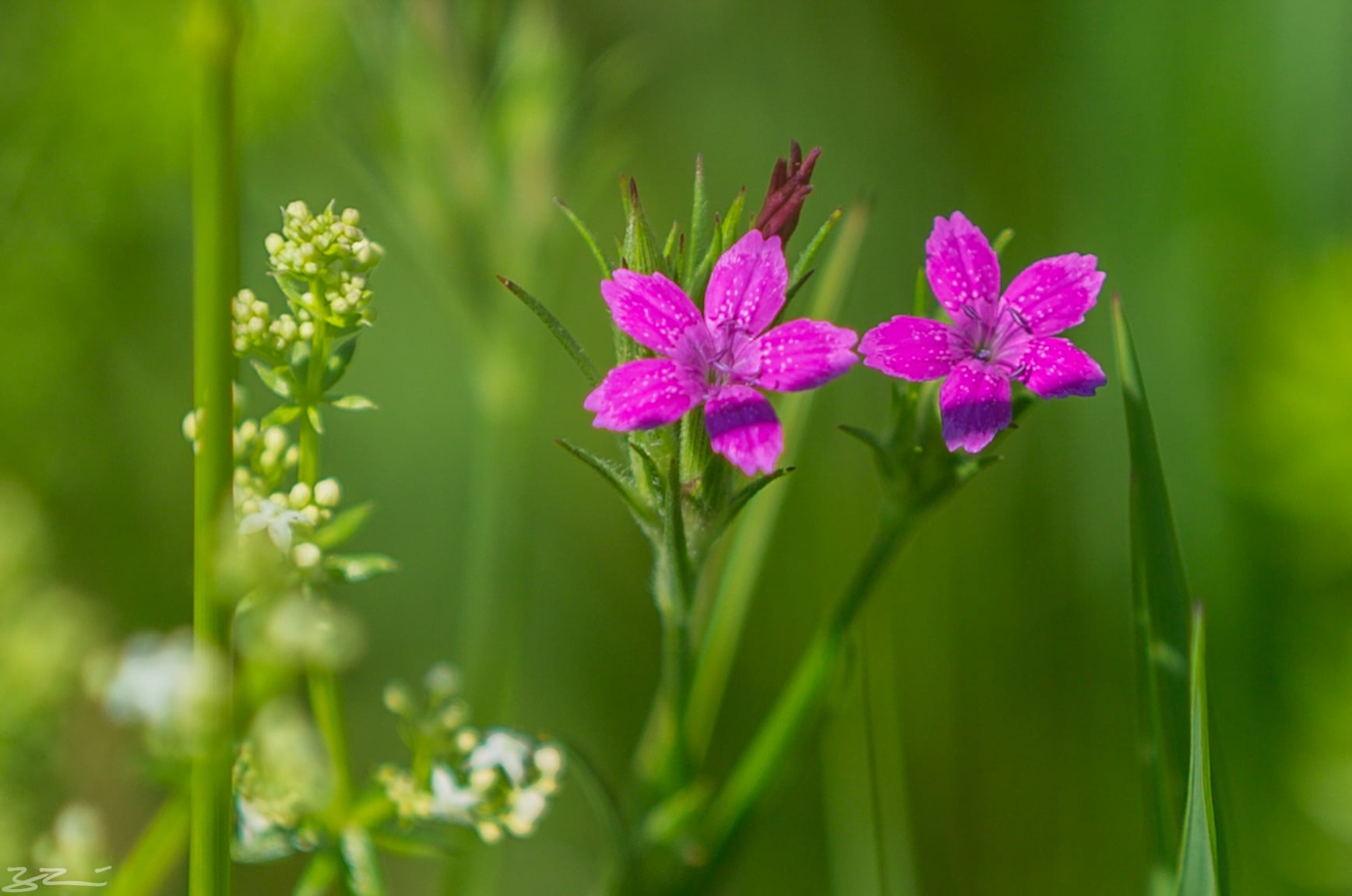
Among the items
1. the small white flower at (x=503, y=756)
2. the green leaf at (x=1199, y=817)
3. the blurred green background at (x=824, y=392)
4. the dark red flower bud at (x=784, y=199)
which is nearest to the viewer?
the green leaf at (x=1199, y=817)

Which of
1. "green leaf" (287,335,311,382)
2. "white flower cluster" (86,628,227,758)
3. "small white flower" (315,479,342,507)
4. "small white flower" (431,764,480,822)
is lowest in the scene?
"small white flower" (431,764,480,822)

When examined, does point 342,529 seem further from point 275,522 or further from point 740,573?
point 740,573

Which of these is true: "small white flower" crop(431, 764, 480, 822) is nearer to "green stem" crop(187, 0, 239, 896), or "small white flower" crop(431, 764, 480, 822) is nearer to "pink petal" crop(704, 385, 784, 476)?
"green stem" crop(187, 0, 239, 896)

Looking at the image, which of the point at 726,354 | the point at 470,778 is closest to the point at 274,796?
the point at 470,778

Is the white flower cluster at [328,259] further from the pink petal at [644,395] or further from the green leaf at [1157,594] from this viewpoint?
the green leaf at [1157,594]

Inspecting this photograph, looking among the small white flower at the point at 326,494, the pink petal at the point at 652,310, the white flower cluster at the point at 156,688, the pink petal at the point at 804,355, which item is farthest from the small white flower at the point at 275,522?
the pink petal at the point at 804,355

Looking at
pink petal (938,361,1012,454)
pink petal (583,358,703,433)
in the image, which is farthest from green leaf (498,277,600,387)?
pink petal (938,361,1012,454)
